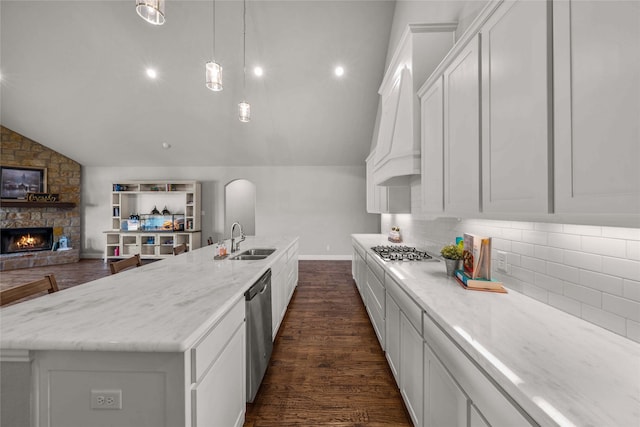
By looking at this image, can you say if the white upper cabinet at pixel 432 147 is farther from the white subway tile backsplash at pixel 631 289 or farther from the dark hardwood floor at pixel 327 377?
the dark hardwood floor at pixel 327 377

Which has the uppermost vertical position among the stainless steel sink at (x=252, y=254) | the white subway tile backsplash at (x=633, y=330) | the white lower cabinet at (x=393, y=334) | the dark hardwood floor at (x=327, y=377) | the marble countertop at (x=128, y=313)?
the white subway tile backsplash at (x=633, y=330)

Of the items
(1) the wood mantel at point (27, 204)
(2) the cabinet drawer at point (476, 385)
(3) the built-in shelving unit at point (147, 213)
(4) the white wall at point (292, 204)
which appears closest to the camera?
(2) the cabinet drawer at point (476, 385)

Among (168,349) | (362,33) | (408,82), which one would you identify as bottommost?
(168,349)

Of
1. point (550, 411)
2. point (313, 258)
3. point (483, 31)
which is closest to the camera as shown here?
point (550, 411)

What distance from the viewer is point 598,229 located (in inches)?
41.3

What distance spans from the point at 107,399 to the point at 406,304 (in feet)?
4.90

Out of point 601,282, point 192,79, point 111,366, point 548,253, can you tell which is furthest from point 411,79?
point 192,79

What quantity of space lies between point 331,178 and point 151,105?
14.3 feet

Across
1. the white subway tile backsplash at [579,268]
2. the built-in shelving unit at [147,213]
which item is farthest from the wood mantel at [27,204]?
the white subway tile backsplash at [579,268]

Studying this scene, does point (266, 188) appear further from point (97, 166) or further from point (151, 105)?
point (97, 166)

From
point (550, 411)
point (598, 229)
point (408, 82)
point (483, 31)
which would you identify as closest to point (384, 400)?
point (550, 411)

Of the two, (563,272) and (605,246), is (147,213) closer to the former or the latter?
(563,272)

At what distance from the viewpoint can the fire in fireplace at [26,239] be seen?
5.84 meters

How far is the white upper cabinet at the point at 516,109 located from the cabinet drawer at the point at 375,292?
4.46 ft
